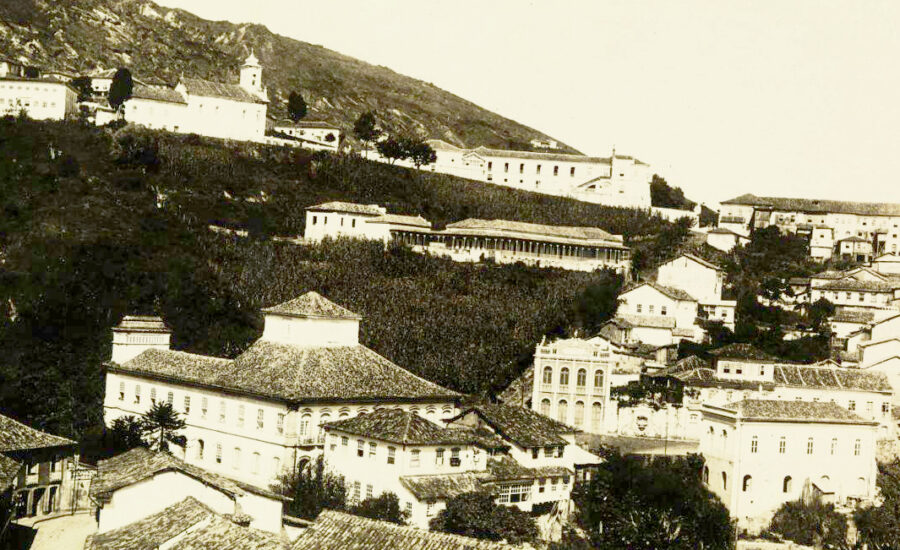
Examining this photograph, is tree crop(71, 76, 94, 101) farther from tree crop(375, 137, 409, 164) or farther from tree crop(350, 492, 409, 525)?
tree crop(350, 492, 409, 525)

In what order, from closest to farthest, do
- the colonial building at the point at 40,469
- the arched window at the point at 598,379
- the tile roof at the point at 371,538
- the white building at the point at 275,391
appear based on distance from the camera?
the tile roof at the point at 371,538
the colonial building at the point at 40,469
the white building at the point at 275,391
the arched window at the point at 598,379

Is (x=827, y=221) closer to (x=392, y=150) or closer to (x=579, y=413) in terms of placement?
(x=392, y=150)

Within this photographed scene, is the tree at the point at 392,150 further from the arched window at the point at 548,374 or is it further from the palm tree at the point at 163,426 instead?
the palm tree at the point at 163,426

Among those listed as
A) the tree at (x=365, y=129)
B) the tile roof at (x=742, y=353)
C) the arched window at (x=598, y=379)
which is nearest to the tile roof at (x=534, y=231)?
the tree at (x=365, y=129)

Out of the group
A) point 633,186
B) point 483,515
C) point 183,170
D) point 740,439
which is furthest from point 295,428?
point 633,186

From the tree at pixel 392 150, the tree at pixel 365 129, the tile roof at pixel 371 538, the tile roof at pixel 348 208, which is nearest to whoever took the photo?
the tile roof at pixel 371 538

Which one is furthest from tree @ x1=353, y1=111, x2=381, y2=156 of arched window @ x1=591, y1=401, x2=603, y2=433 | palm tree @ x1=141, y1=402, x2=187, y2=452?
palm tree @ x1=141, y1=402, x2=187, y2=452
